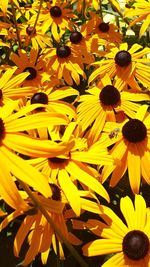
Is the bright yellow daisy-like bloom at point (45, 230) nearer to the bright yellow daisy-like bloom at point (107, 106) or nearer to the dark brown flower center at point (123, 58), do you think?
the bright yellow daisy-like bloom at point (107, 106)

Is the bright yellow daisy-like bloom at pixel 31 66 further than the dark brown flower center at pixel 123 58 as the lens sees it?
Yes

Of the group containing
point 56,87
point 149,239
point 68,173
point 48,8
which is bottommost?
point 149,239

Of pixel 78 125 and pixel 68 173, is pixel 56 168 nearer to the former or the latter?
pixel 68 173

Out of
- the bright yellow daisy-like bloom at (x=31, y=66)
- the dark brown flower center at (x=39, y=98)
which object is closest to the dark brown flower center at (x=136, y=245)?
the dark brown flower center at (x=39, y=98)

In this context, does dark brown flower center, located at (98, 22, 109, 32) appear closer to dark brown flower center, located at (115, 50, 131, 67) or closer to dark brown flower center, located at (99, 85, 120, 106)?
dark brown flower center, located at (115, 50, 131, 67)

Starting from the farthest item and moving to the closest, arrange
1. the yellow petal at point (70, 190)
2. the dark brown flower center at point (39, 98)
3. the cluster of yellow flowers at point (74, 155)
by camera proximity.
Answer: the dark brown flower center at point (39, 98) < the yellow petal at point (70, 190) < the cluster of yellow flowers at point (74, 155)

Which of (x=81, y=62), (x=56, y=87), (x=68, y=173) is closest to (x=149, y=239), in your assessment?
(x=68, y=173)
